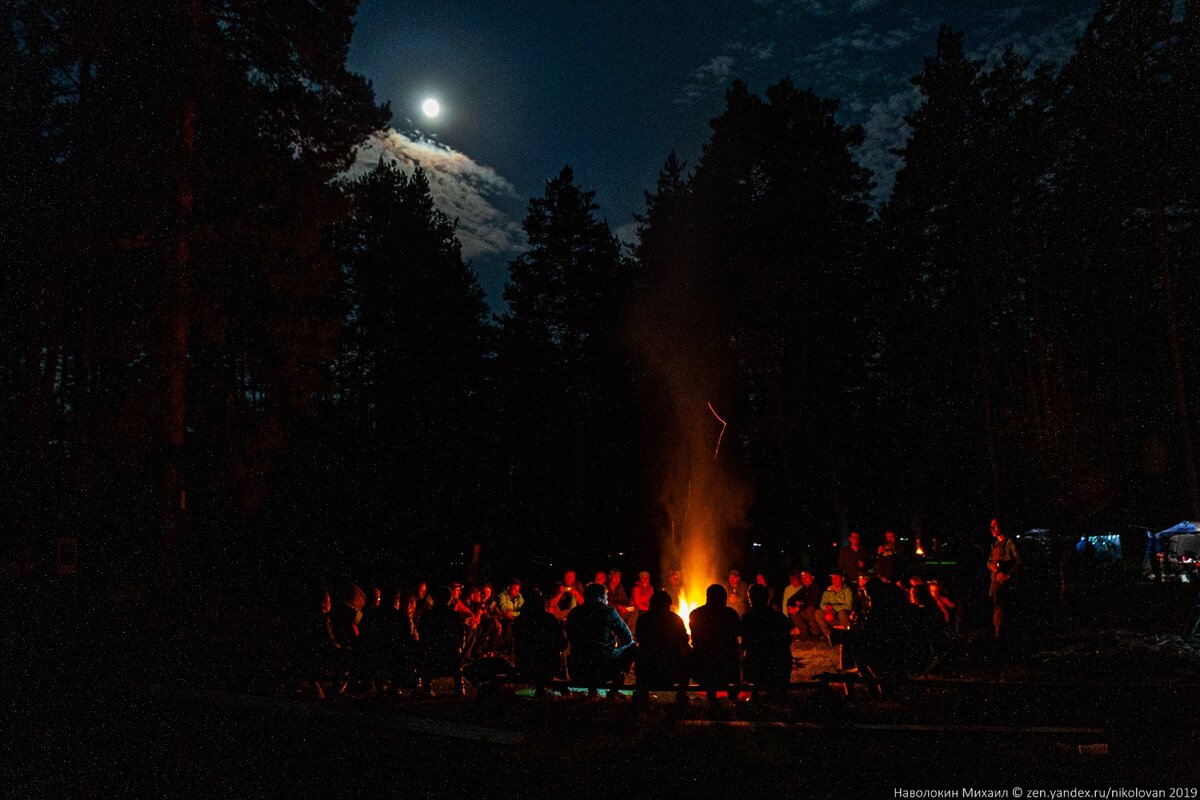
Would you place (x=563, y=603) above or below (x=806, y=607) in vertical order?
above

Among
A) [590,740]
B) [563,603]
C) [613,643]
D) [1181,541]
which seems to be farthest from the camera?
[1181,541]

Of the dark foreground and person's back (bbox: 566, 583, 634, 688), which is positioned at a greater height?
person's back (bbox: 566, 583, 634, 688)

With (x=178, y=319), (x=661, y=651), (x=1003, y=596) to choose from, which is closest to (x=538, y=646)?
(x=661, y=651)

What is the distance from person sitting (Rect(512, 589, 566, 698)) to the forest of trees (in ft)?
23.7

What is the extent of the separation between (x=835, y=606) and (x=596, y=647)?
6.38m

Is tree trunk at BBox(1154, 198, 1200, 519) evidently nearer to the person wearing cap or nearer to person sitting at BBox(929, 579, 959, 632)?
person sitting at BBox(929, 579, 959, 632)

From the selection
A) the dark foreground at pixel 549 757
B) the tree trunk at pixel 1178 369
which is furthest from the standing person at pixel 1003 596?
the tree trunk at pixel 1178 369

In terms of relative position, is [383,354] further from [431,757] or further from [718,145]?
[431,757]

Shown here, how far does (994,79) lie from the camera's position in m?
29.7

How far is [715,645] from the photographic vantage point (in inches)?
356

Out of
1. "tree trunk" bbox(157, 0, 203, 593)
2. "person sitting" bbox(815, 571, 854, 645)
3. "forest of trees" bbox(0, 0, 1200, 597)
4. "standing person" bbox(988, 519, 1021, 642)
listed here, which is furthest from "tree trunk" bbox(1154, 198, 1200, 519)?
"tree trunk" bbox(157, 0, 203, 593)

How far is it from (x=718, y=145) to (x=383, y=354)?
16.6 m

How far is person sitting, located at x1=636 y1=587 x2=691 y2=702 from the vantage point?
9102mm

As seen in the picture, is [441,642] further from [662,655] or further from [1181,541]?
[1181,541]
